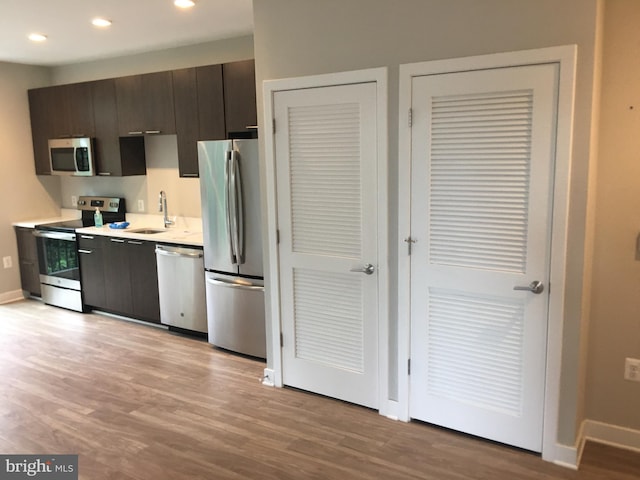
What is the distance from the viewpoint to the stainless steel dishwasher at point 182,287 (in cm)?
450

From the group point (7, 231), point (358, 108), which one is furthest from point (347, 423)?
point (7, 231)

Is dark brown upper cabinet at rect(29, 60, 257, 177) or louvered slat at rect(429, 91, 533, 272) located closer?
louvered slat at rect(429, 91, 533, 272)

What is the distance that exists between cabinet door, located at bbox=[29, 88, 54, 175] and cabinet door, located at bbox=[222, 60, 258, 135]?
2.66 metres

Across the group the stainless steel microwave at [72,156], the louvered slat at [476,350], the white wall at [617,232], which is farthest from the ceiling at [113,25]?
the louvered slat at [476,350]

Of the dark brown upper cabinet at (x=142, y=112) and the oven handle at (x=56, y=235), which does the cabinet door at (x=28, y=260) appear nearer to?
the oven handle at (x=56, y=235)

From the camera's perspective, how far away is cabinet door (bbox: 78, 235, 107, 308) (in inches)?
205

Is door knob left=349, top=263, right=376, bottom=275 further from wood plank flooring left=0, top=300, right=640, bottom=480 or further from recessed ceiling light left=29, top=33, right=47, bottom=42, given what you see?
recessed ceiling light left=29, top=33, right=47, bottom=42

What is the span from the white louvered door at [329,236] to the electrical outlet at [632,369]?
4.45 ft

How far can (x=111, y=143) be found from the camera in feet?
17.5

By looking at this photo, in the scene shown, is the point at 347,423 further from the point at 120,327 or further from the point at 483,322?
the point at 120,327

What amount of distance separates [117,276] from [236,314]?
162 cm

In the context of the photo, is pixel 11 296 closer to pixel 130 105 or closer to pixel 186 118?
pixel 130 105

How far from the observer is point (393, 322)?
3.09 m

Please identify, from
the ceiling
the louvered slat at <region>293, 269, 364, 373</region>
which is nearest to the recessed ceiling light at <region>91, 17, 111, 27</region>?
the ceiling
